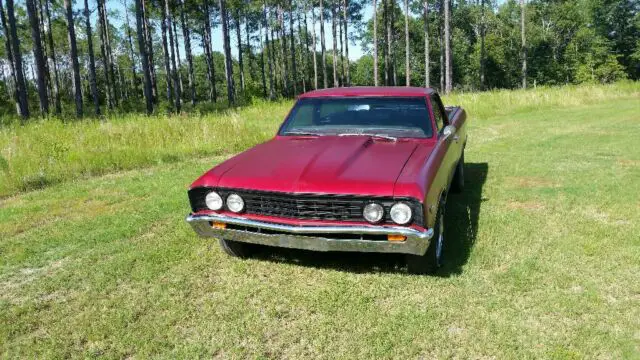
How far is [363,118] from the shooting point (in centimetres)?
469

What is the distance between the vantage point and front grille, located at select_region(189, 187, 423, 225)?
322 centimetres

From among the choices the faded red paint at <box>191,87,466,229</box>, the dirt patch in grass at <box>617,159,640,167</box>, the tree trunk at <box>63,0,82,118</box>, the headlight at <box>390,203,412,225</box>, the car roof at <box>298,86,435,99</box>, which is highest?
the tree trunk at <box>63,0,82,118</box>

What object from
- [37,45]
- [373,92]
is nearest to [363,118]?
[373,92]

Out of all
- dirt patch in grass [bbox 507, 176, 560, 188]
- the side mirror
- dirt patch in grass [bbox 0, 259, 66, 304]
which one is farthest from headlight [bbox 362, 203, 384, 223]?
dirt patch in grass [bbox 507, 176, 560, 188]

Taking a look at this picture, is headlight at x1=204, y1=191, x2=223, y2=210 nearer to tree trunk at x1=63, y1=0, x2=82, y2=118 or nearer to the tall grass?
the tall grass

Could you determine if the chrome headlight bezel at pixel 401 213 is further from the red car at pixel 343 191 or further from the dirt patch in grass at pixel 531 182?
the dirt patch in grass at pixel 531 182

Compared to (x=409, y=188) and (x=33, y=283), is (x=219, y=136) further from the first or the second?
(x=409, y=188)

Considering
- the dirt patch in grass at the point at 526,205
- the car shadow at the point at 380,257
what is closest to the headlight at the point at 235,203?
the car shadow at the point at 380,257

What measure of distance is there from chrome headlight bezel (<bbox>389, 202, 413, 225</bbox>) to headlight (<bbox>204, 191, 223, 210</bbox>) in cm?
138

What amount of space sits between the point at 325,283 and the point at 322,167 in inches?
37.1

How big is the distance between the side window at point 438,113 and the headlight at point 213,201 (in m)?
2.31

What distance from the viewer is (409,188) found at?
3166 mm

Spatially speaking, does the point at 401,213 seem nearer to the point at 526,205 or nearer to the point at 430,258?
the point at 430,258

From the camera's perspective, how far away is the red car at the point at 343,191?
3.23 metres
